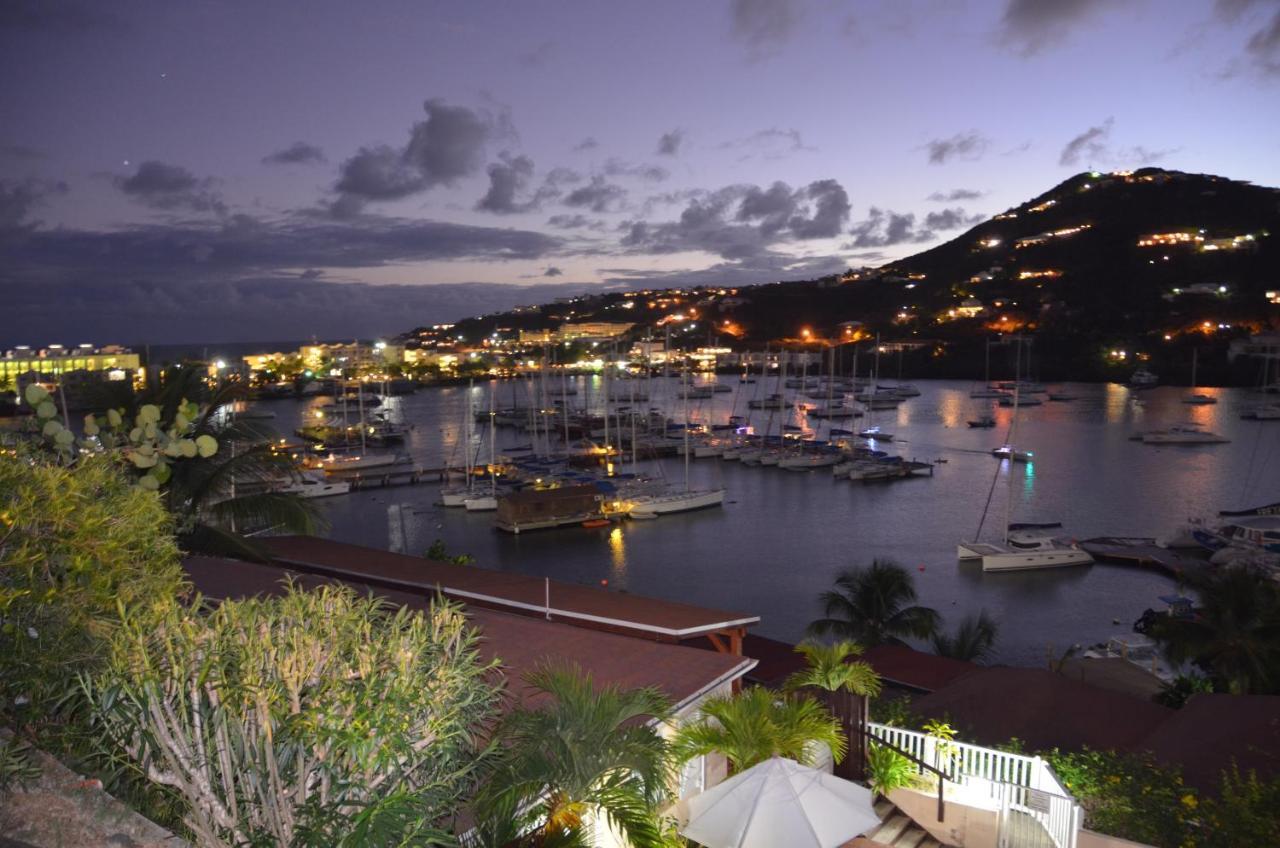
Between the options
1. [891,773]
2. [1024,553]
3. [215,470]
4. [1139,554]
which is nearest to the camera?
[891,773]

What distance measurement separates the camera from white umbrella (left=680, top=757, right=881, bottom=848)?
467 centimetres

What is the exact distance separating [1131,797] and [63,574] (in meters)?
5.97

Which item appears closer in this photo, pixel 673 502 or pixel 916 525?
pixel 916 525

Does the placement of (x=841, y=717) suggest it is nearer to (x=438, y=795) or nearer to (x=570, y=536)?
(x=438, y=795)

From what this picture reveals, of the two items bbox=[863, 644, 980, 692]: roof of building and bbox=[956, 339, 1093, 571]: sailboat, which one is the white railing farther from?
bbox=[956, 339, 1093, 571]: sailboat

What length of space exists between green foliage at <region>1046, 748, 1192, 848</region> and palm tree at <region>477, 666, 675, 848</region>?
3108mm

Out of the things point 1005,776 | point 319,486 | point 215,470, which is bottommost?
point 319,486

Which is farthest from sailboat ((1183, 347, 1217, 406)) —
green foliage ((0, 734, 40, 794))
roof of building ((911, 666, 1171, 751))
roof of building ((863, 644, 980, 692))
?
green foliage ((0, 734, 40, 794))

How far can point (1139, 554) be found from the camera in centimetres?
2614

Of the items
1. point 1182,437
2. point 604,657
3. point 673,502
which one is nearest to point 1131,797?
point 604,657

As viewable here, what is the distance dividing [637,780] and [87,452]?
368 cm

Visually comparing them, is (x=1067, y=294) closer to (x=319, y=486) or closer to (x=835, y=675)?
(x=319, y=486)

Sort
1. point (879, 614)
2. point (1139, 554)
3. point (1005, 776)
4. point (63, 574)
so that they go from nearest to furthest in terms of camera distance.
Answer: point (63, 574) → point (1005, 776) → point (879, 614) → point (1139, 554)

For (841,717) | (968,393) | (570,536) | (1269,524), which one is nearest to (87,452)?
(841,717)
